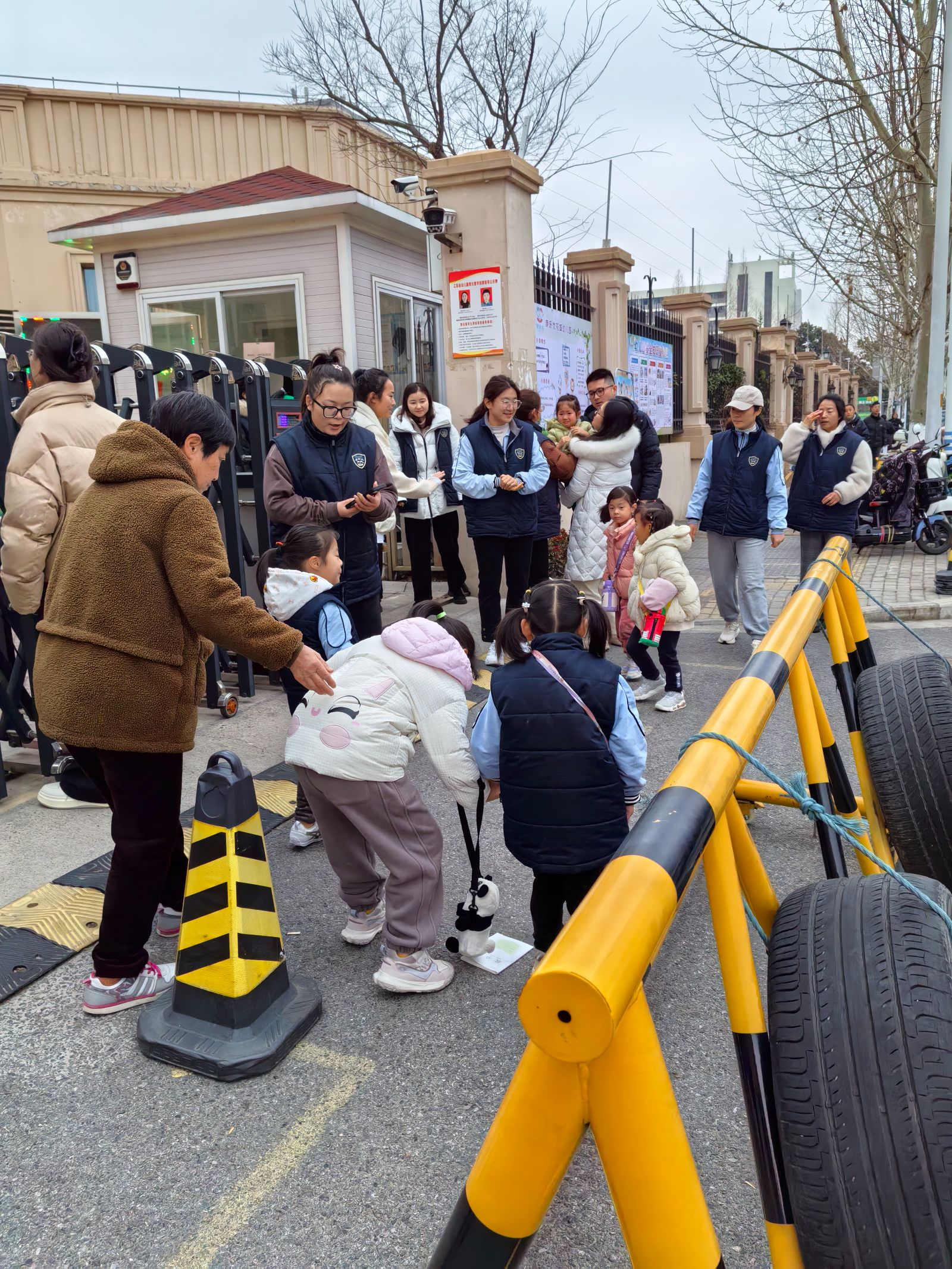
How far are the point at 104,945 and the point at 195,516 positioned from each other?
1358mm

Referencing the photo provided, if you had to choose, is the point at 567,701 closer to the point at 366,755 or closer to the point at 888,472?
the point at 366,755

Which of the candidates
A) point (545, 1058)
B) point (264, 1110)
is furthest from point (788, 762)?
point (545, 1058)

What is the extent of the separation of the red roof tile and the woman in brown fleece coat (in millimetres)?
7219

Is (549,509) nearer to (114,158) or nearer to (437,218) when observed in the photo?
(437,218)

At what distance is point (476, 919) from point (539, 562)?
5.08 m

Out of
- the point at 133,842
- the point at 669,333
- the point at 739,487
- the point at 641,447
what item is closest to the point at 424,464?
the point at 641,447

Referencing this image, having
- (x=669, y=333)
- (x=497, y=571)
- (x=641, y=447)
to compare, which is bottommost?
(x=497, y=571)

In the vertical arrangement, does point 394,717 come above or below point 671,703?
above

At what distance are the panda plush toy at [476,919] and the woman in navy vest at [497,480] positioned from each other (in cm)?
350

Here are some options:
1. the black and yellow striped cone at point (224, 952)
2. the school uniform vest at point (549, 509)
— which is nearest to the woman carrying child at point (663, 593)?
the school uniform vest at point (549, 509)

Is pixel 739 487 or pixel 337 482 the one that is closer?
pixel 337 482

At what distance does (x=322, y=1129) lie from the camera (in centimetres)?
233

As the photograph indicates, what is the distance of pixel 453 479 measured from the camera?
21.4 feet

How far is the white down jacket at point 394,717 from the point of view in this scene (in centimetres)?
277
